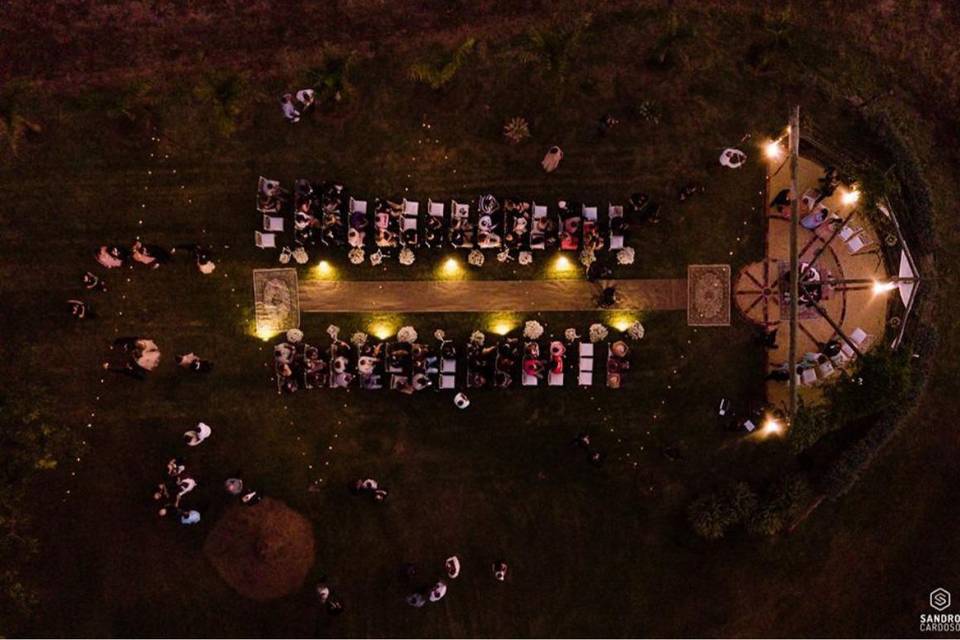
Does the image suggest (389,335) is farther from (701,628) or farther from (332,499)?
(701,628)

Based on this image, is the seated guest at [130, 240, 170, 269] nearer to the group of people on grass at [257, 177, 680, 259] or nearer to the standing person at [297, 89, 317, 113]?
the group of people on grass at [257, 177, 680, 259]

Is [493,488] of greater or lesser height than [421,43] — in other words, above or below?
below

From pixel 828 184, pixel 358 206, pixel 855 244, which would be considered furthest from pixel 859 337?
pixel 358 206

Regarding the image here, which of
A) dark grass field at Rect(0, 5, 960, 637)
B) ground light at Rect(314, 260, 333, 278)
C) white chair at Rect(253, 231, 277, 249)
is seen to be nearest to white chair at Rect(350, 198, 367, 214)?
dark grass field at Rect(0, 5, 960, 637)

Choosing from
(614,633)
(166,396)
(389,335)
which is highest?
(389,335)

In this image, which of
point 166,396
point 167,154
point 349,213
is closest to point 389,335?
point 349,213

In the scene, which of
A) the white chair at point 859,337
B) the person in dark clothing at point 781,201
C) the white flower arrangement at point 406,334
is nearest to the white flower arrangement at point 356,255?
the white flower arrangement at point 406,334
